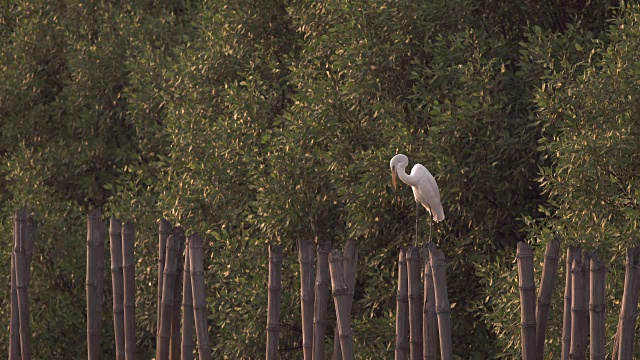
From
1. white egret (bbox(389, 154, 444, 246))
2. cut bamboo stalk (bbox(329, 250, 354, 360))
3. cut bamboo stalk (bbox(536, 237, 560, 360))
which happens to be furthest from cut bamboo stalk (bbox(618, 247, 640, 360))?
white egret (bbox(389, 154, 444, 246))

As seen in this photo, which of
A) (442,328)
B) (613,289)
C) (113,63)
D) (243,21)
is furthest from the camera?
(113,63)

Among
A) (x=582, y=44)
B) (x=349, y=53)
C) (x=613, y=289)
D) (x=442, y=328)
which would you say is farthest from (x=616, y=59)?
(x=442, y=328)

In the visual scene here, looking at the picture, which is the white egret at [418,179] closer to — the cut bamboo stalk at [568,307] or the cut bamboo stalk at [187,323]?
the cut bamboo stalk at [187,323]

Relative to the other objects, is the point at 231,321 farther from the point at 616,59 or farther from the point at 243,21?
the point at 616,59

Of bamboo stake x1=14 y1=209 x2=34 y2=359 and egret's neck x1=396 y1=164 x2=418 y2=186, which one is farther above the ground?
egret's neck x1=396 y1=164 x2=418 y2=186

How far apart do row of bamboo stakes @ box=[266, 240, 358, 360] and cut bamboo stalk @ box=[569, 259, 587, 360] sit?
134cm

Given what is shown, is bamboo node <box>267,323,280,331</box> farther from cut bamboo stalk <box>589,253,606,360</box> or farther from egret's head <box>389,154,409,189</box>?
egret's head <box>389,154,409,189</box>

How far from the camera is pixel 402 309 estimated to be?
7.63m

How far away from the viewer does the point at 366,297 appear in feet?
37.7

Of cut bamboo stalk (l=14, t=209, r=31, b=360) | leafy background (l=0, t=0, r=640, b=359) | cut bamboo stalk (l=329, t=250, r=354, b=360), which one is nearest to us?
cut bamboo stalk (l=329, t=250, r=354, b=360)

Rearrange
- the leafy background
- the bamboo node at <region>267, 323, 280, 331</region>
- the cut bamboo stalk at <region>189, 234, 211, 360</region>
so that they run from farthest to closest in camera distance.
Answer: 1. the leafy background
2. the cut bamboo stalk at <region>189, 234, 211, 360</region>
3. the bamboo node at <region>267, 323, 280, 331</region>

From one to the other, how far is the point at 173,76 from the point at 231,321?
3166mm

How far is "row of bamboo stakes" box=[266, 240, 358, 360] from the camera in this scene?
709 cm

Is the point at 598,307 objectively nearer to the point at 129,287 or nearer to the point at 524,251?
the point at 524,251
